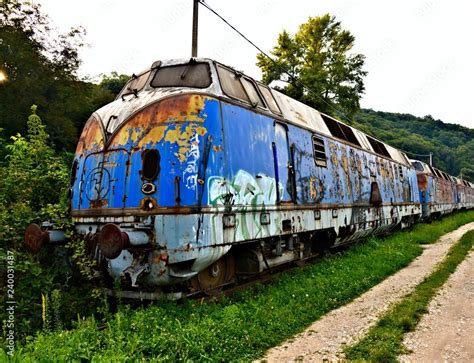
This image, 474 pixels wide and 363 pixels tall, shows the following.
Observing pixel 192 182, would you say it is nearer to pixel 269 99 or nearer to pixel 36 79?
pixel 269 99

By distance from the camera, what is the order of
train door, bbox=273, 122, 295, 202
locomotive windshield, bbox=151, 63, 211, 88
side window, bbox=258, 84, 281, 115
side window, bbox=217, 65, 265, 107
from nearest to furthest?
locomotive windshield, bbox=151, 63, 211, 88 → side window, bbox=217, 65, 265, 107 → train door, bbox=273, 122, 295, 202 → side window, bbox=258, 84, 281, 115

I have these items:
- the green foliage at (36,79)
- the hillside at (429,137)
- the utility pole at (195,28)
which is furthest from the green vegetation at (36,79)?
the hillside at (429,137)

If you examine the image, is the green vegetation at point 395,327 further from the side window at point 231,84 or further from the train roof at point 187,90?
the side window at point 231,84

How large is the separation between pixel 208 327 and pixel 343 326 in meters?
1.89

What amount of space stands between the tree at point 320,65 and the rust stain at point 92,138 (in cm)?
2556

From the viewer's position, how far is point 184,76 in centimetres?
640

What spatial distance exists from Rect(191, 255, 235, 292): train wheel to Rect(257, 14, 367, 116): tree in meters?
25.5

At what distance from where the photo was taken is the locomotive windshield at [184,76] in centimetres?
621

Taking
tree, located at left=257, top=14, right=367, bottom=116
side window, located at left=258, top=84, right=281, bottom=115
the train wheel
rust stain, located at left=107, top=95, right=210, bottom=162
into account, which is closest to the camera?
rust stain, located at left=107, top=95, right=210, bottom=162

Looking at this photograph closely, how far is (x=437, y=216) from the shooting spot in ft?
80.8

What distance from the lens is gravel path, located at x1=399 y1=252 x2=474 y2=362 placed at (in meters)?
4.20

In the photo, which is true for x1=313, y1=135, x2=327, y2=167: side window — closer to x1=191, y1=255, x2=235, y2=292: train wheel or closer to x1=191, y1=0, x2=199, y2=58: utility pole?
x1=191, y1=255, x2=235, y2=292: train wheel

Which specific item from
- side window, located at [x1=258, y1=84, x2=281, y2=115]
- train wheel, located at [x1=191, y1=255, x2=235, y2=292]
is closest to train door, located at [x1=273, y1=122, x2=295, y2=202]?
side window, located at [x1=258, y1=84, x2=281, y2=115]

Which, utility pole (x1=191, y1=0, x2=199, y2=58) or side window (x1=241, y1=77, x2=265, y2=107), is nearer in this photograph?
side window (x1=241, y1=77, x2=265, y2=107)
